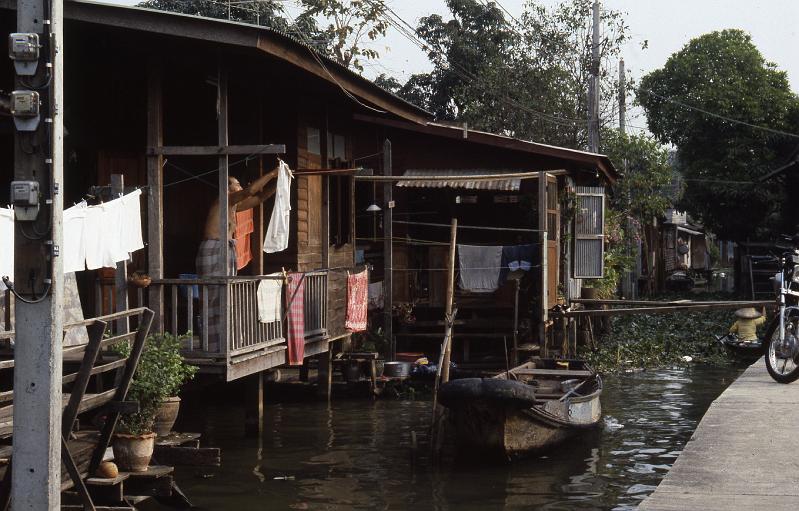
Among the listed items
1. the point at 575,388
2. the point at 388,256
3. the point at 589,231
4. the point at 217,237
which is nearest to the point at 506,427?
the point at 575,388

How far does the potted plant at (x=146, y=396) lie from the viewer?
901 cm

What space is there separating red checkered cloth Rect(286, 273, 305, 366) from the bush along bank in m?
8.31

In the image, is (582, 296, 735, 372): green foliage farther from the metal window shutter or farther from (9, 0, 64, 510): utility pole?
(9, 0, 64, 510): utility pole

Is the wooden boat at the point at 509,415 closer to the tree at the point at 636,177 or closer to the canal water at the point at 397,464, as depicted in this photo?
the canal water at the point at 397,464

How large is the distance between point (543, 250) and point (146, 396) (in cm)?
963

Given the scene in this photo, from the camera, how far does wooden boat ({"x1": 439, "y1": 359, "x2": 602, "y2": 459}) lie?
11.3 metres

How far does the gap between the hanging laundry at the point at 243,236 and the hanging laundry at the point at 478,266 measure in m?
5.52

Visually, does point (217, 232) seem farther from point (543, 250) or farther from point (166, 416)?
point (543, 250)

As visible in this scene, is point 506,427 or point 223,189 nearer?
point 223,189

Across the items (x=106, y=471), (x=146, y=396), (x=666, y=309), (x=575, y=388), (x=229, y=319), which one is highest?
(x=229, y=319)

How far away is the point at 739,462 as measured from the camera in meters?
7.30

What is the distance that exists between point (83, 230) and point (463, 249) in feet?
30.3

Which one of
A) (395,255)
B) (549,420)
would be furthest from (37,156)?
(395,255)

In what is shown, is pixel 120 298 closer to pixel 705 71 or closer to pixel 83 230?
pixel 83 230
